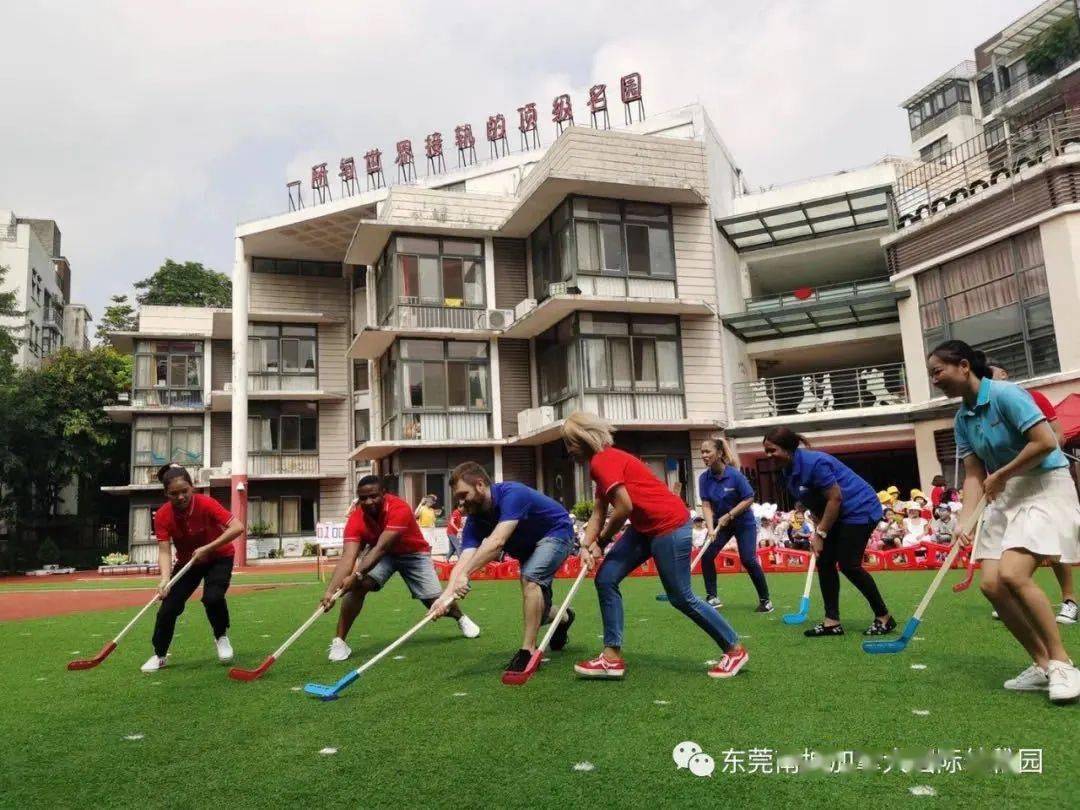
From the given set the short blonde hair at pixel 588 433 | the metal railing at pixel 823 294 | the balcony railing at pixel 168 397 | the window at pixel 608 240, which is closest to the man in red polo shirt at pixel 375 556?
the short blonde hair at pixel 588 433

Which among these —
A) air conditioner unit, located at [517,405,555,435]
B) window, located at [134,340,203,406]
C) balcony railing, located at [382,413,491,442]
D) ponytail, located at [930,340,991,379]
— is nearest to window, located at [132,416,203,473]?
window, located at [134,340,203,406]

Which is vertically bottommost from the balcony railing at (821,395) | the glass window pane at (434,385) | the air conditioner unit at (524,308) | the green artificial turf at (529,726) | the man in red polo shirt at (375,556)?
the green artificial turf at (529,726)

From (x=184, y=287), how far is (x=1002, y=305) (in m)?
44.1

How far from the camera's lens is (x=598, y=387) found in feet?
77.9

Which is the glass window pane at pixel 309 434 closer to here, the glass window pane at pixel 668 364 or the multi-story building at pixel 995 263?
the glass window pane at pixel 668 364

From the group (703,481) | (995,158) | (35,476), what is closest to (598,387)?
(995,158)

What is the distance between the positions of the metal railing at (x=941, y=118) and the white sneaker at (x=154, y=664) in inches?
1885

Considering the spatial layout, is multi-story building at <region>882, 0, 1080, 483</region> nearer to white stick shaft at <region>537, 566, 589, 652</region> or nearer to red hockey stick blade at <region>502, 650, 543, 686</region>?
white stick shaft at <region>537, 566, 589, 652</region>

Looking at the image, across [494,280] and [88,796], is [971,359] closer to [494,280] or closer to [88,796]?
[88,796]

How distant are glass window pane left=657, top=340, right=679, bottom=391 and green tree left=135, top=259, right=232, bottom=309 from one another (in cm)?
3343

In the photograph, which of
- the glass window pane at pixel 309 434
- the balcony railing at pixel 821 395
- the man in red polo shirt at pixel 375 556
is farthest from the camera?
the glass window pane at pixel 309 434

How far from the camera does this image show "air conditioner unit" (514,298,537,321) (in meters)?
25.5

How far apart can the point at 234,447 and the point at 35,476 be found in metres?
10.1

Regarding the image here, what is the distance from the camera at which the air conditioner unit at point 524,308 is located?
25.5 meters
